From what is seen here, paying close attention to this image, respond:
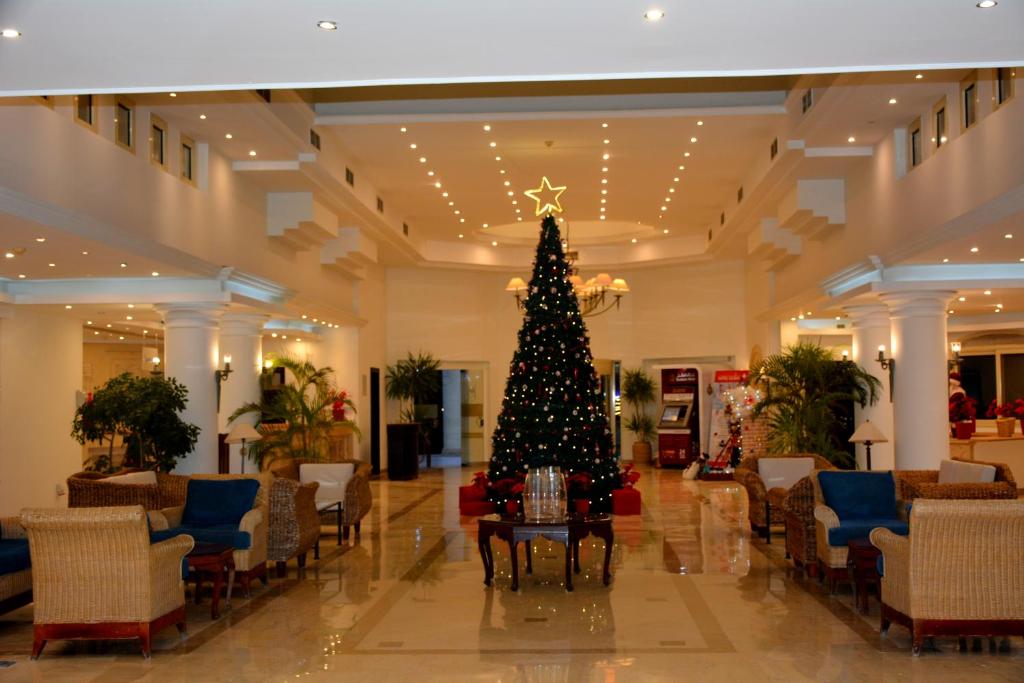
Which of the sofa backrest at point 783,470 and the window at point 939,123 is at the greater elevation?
the window at point 939,123

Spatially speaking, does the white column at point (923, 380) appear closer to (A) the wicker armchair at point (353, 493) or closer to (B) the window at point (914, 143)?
(B) the window at point (914, 143)

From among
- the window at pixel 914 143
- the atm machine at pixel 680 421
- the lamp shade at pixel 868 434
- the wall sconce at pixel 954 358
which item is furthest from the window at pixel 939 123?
the atm machine at pixel 680 421

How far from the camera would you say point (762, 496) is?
35.6 ft

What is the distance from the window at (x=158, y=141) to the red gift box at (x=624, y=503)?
680 cm

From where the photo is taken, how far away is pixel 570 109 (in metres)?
13.6

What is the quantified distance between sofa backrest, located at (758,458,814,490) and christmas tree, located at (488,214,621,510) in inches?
79.6

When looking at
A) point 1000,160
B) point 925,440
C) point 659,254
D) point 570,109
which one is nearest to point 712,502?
point 925,440

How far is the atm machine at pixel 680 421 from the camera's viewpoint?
849 inches

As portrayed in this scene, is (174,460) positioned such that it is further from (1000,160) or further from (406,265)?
(406,265)

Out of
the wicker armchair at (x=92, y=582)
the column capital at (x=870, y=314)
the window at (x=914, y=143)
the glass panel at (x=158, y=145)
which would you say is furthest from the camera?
the column capital at (x=870, y=314)

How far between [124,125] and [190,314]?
3037mm

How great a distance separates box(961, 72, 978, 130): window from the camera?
9.76 meters

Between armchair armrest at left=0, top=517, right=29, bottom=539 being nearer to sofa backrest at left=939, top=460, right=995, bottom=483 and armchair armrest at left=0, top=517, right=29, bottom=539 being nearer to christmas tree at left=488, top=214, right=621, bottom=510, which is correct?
christmas tree at left=488, top=214, right=621, bottom=510

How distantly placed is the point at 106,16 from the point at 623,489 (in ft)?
32.0
